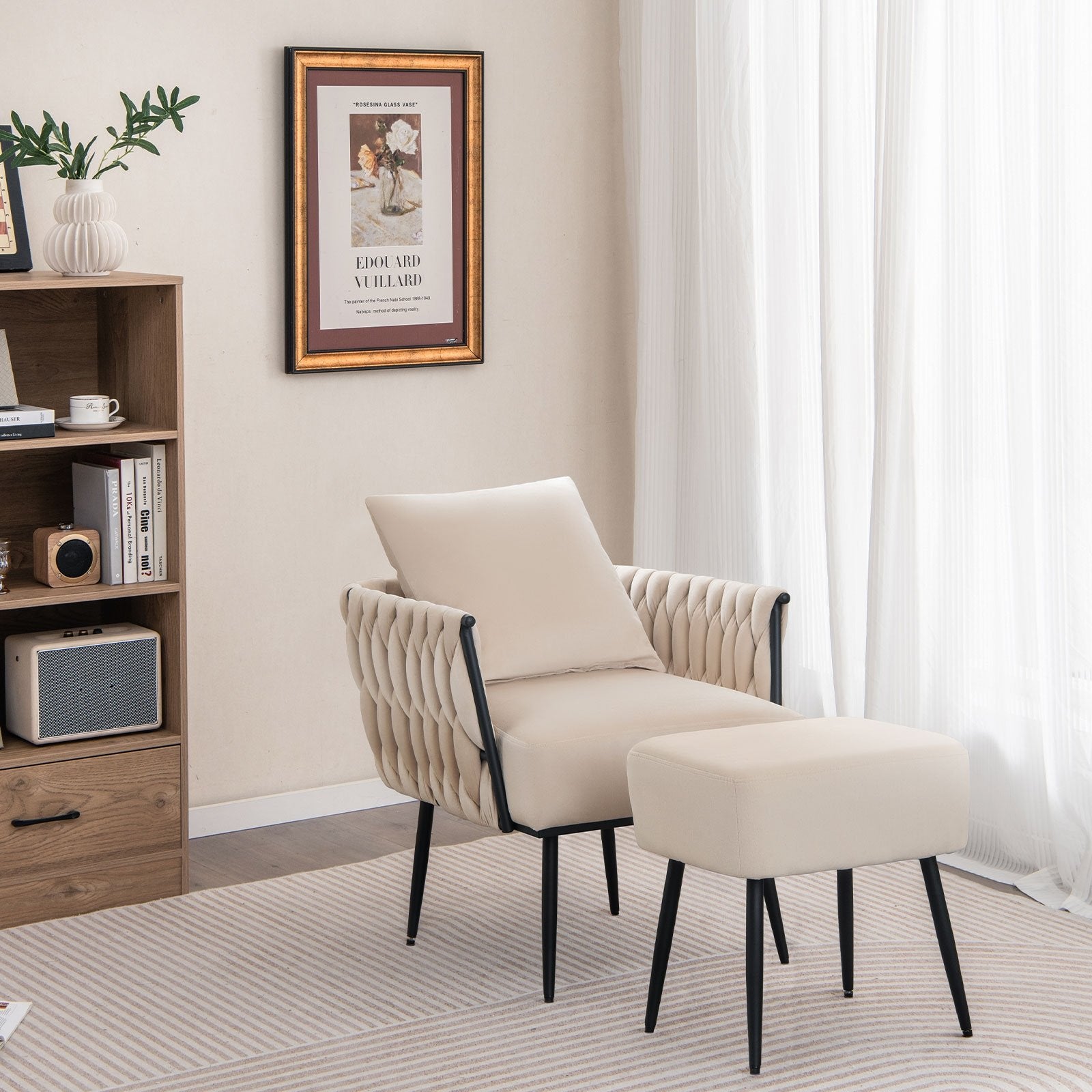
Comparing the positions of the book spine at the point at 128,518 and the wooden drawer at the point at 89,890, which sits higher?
the book spine at the point at 128,518

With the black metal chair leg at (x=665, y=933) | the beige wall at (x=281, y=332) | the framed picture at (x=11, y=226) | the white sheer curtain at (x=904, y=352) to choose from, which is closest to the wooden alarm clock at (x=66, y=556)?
the beige wall at (x=281, y=332)

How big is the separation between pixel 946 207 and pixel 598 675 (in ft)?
3.98

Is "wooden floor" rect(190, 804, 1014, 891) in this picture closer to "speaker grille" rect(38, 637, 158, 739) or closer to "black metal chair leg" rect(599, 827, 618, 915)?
"speaker grille" rect(38, 637, 158, 739)

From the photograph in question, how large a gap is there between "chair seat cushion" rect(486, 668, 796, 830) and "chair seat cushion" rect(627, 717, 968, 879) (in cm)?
16

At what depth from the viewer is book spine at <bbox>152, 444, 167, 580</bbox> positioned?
316 centimetres

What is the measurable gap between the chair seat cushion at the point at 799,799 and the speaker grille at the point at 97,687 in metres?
1.21

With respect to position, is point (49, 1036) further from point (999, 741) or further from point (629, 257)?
point (629, 257)

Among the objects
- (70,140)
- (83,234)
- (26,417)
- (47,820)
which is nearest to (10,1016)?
(47,820)

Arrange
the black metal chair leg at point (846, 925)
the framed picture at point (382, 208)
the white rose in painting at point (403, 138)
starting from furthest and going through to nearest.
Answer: the white rose in painting at point (403, 138) < the framed picture at point (382, 208) < the black metal chair leg at point (846, 925)

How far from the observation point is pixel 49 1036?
2537 mm

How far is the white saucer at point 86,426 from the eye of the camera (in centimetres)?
311

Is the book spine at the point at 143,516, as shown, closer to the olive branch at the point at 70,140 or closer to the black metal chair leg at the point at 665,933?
the olive branch at the point at 70,140

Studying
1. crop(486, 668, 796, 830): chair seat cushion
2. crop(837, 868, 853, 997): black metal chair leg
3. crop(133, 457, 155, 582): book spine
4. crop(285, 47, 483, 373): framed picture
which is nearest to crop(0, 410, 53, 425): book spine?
crop(133, 457, 155, 582): book spine

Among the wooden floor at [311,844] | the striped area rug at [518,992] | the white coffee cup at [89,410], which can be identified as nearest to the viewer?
the striped area rug at [518,992]
